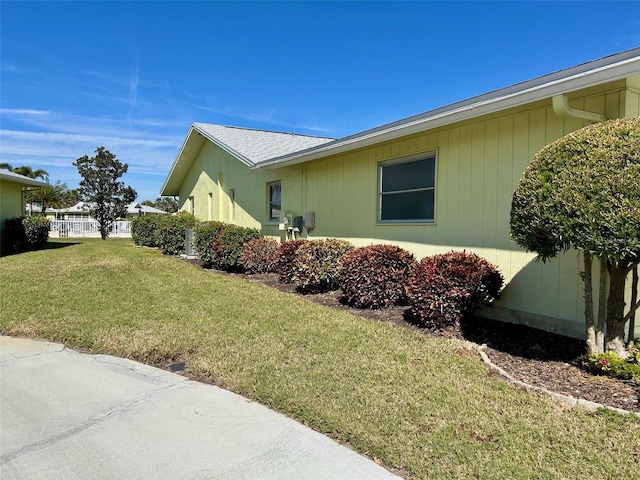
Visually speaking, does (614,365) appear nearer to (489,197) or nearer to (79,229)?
(489,197)

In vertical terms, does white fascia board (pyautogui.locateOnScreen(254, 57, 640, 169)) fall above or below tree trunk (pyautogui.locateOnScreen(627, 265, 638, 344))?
above

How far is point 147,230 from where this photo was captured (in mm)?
18984

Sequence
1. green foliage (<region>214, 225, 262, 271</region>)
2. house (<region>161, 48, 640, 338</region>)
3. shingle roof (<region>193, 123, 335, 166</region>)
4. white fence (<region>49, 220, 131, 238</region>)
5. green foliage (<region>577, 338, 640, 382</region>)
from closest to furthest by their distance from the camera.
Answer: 1. green foliage (<region>577, 338, 640, 382</region>)
2. house (<region>161, 48, 640, 338</region>)
3. green foliage (<region>214, 225, 262, 271</region>)
4. shingle roof (<region>193, 123, 335, 166</region>)
5. white fence (<region>49, 220, 131, 238</region>)

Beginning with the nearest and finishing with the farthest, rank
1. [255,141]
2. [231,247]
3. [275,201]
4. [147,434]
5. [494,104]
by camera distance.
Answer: [147,434] → [494,104] → [231,247] → [275,201] → [255,141]

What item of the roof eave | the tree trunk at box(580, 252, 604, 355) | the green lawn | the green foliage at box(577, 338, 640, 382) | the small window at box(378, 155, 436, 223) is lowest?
the green lawn

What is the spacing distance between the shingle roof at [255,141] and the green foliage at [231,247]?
2.19m

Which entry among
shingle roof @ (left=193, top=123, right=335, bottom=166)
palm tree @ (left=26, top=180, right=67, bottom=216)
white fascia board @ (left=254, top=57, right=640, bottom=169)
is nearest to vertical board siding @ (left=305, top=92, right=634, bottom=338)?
white fascia board @ (left=254, top=57, right=640, bottom=169)

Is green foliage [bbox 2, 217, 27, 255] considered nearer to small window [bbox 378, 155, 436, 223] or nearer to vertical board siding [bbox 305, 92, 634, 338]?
vertical board siding [bbox 305, 92, 634, 338]

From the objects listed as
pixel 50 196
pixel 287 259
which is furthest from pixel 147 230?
pixel 50 196

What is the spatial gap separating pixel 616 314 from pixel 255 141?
13.0 metres

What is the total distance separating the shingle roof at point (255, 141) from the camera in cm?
1320

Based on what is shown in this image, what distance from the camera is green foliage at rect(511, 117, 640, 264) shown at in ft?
11.5

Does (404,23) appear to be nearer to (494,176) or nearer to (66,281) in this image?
(494,176)

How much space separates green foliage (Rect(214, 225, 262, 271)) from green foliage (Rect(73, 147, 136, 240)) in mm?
20881
